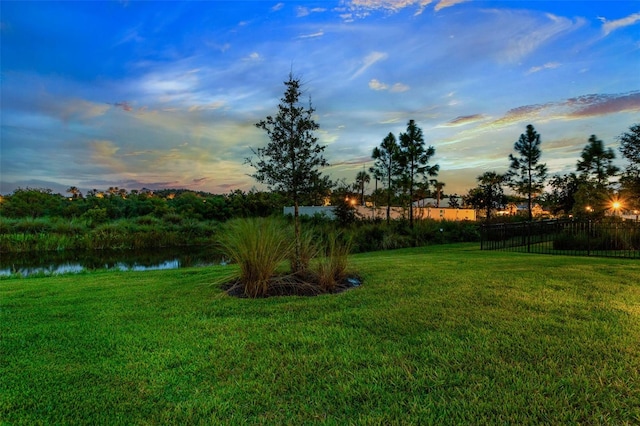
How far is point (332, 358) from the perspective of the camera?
2688mm

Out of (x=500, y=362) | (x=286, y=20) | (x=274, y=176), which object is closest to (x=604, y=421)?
(x=500, y=362)

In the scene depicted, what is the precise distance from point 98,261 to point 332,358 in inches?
655

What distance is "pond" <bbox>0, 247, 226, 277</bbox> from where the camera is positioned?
44.4 ft

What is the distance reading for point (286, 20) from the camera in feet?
25.8

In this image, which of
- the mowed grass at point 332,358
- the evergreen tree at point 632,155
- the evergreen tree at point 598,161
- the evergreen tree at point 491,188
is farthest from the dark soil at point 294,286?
the evergreen tree at point 491,188

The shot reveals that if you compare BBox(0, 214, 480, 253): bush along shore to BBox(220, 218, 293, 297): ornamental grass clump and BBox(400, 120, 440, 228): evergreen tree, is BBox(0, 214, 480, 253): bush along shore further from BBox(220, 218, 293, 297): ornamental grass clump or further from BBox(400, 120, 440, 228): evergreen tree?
BBox(220, 218, 293, 297): ornamental grass clump

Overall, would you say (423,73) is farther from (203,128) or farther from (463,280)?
(203,128)

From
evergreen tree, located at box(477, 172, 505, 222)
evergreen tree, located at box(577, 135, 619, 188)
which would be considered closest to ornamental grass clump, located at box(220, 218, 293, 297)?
evergreen tree, located at box(577, 135, 619, 188)

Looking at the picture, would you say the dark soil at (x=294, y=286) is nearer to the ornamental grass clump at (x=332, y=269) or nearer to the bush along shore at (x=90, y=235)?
the ornamental grass clump at (x=332, y=269)

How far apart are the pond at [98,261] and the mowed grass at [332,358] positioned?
10.2m

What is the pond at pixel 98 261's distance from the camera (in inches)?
533

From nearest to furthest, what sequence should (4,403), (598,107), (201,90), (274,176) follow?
1. (4,403)
2. (274,176)
3. (201,90)
4. (598,107)

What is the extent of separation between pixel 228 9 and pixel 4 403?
25.7 feet

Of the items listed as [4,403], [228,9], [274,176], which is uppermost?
[228,9]
